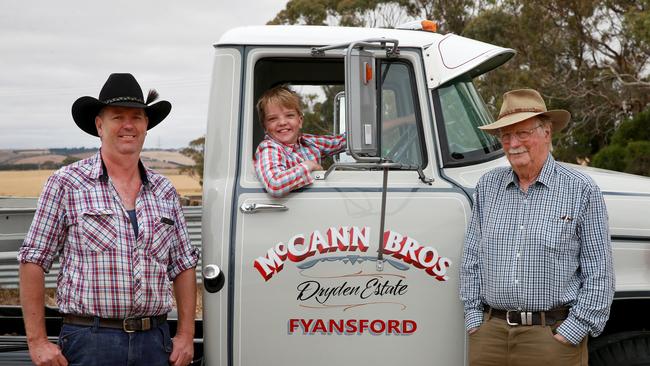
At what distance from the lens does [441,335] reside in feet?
12.5

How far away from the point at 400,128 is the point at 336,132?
4.09 ft

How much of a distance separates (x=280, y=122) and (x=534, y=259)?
1.33 m

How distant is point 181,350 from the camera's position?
145 inches

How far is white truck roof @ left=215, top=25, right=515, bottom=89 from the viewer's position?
3900mm

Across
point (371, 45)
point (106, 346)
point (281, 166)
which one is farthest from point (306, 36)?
point (106, 346)

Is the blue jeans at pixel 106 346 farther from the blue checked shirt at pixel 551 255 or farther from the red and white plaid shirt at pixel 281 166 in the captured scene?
the blue checked shirt at pixel 551 255

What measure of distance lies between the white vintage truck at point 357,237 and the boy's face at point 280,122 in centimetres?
9

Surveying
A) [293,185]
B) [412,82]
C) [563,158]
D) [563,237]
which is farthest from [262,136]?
[563,158]

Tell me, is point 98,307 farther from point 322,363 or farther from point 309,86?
point 309,86

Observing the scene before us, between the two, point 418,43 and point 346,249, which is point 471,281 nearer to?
point 346,249

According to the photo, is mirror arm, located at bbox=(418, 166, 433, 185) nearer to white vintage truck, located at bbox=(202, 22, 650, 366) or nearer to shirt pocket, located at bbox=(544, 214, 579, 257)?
white vintage truck, located at bbox=(202, 22, 650, 366)

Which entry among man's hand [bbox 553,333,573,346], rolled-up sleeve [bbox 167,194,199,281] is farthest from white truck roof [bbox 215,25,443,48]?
man's hand [bbox 553,333,573,346]

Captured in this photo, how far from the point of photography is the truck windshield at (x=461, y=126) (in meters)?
3.96

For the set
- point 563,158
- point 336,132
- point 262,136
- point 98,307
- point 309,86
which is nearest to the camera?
point 98,307
